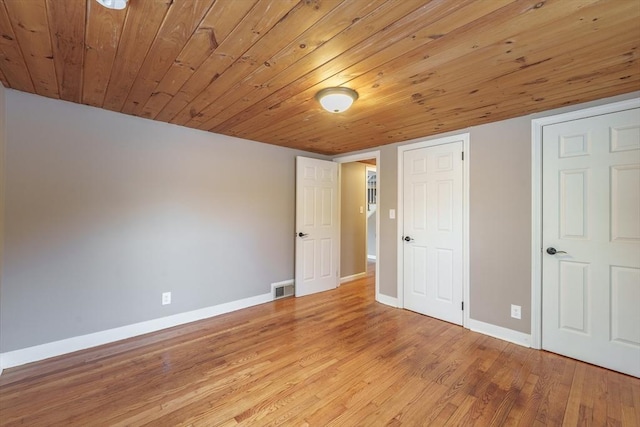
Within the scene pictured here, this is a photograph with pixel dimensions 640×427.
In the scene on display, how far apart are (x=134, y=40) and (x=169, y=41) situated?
0.19 m

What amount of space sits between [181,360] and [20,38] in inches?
94.0

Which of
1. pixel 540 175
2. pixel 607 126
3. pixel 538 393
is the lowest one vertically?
pixel 538 393

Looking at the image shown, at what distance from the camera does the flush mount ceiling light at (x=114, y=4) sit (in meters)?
1.21

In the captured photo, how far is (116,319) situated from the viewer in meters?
2.68

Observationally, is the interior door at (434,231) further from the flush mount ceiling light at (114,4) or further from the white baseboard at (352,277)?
the flush mount ceiling light at (114,4)

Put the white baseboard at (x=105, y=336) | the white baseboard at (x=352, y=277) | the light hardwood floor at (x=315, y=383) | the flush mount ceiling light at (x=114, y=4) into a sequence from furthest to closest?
1. the white baseboard at (x=352, y=277)
2. the white baseboard at (x=105, y=336)
3. the light hardwood floor at (x=315, y=383)
4. the flush mount ceiling light at (x=114, y=4)

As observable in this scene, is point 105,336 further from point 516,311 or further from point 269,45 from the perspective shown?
point 516,311

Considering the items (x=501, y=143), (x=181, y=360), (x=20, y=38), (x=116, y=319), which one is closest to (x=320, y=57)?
(x=20, y=38)

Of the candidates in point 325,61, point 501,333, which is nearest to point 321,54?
point 325,61

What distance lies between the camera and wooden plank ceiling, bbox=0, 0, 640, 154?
4.21 ft

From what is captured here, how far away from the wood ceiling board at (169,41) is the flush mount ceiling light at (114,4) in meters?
0.17

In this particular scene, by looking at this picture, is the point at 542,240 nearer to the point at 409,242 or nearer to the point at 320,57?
the point at 409,242

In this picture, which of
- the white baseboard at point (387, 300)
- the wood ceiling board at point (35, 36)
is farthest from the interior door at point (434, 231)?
the wood ceiling board at point (35, 36)

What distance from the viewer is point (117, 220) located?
106 inches
